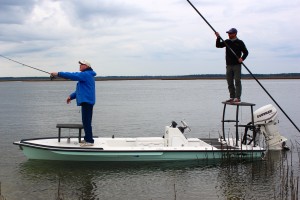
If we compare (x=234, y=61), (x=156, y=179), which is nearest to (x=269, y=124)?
(x=234, y=61)

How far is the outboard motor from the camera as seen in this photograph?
11.9 meters

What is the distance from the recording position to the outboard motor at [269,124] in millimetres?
11906

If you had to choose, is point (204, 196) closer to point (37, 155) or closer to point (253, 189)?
point (253, 189)

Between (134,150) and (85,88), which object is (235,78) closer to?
(134,150)

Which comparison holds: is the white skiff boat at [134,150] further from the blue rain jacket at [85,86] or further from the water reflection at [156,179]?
the blue rain jacket at [85,86]

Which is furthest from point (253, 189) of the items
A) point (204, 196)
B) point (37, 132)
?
point (37, 132)

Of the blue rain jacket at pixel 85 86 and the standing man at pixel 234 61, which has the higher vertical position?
the standing man at pixel 234 61

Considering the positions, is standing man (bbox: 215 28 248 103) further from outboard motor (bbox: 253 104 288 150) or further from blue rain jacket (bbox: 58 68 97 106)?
blue rain jacket (bbox: 58 68 97 106)

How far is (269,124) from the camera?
39.3 ft

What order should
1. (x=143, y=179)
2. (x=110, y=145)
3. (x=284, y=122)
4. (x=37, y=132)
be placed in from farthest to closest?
(x=284, y=122) < (x=37, y=132) < (x=110, y=145) < (x=143, y=179)

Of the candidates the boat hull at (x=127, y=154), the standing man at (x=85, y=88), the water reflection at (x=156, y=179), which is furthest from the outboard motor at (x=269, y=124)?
the standing man at (x=85, y=88)

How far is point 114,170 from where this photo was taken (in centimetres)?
1062

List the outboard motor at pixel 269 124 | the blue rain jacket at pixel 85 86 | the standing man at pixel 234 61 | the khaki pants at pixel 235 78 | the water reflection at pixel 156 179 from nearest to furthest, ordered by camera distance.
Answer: the water reflection at pixel 156 179 < the blue rain jacket at pixel 85 86 < the standing man at pixel 234 61 < the khaki pants at pixel 235 78 < the outboard motor at pixel 269 124

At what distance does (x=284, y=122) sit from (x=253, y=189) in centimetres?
1335
